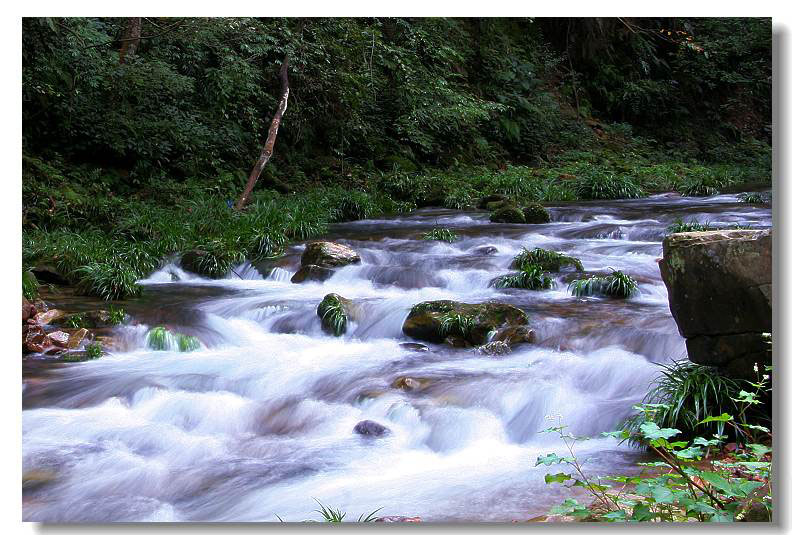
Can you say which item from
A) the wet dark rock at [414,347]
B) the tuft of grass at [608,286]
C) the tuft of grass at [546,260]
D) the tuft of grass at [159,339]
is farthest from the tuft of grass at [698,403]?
the tuft of grass at [159,339]

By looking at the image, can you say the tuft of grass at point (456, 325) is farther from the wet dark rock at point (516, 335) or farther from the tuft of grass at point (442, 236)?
the tuft of grass at point (442, 236)

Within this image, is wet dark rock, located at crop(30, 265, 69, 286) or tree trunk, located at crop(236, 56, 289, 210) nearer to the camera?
wet dark rock, located at crop(30, 265, 69, 286)

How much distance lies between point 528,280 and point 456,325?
4.90ft

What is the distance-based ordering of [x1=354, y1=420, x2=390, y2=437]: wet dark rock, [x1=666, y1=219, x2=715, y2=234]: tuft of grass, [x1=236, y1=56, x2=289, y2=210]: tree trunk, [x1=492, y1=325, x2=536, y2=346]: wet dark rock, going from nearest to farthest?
1. [x1=354, y1=420, x2=390, y2=437]: wet dark rock
2. [x1=492, y1=325, x2=536, y2=346]: wet dark rock
3. [x1=666, y1=219, x2=715, y2=234]: tuft of grass
4. [x1=236, y1=56, x2=289, y2=210]: tree trunk

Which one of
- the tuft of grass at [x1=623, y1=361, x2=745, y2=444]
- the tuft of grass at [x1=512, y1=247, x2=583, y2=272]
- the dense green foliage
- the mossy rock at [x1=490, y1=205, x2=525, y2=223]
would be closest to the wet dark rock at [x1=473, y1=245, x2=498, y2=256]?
the tuft of grass at [x1=512, y1=247, x2=583, y2=272]

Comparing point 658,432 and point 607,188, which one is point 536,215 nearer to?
point 607,188

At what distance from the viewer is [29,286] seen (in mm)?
6090

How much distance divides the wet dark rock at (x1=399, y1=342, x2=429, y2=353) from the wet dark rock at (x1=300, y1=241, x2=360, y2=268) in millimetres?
2266

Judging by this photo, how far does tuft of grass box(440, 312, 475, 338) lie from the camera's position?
17.5 ft

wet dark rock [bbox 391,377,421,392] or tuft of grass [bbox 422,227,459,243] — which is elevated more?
tuft of grass [bbox 422,227,459,243]

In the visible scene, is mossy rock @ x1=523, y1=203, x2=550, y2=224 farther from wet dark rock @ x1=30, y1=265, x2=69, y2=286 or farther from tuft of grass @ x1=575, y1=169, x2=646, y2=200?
wet dark rock @ x1=30, y1=265, x2=69, y2=286

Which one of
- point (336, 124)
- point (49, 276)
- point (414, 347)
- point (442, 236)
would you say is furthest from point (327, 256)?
point (336, 124)

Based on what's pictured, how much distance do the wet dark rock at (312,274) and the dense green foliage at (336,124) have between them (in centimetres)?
75

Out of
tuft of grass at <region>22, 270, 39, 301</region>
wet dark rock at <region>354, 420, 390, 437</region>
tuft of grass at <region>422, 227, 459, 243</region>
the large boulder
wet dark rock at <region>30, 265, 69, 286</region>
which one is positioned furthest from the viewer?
tuft of grass at <region>422, 227, 459, 243</region>
